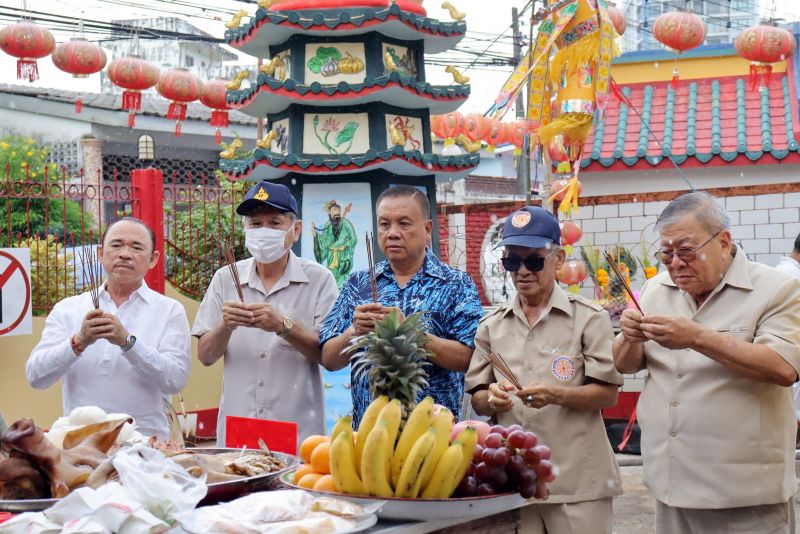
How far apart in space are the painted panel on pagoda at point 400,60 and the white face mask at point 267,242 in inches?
152

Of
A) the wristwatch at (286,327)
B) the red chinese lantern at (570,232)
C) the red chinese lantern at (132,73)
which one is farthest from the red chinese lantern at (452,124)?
the wristwatch at (286,327)

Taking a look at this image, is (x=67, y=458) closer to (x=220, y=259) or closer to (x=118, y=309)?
(x=118, y=309)

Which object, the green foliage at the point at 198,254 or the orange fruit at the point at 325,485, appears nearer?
the orange fruit at the point at 325,485

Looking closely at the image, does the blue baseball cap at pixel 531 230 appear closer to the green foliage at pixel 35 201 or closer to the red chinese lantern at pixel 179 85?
the red chinese lantern at pixel 179 85

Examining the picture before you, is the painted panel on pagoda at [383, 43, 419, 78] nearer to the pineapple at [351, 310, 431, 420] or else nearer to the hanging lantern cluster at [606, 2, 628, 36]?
the hanging lantern cluster at [606, 2, 628, 36]

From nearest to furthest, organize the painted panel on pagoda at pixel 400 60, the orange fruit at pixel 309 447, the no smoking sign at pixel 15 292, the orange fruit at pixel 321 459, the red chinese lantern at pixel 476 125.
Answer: the orange fruit at pixel 321 459 < the orange fruit at pixel 309 447 < the no smoking sign at pixel 15 292 < the painted panel on pagoda at pixel 400 60 < the red chinese lantern at pixel 476 125

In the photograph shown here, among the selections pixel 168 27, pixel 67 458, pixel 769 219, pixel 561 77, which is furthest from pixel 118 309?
pixel 168 27

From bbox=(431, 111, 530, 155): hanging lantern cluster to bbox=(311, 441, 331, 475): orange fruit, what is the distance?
12426mm

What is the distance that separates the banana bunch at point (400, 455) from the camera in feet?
7.09

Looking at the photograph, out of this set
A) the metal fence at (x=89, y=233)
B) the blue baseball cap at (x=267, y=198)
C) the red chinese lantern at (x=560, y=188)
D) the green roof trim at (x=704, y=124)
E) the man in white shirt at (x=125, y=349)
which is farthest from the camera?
the green roof trim at (x=704, y=124)

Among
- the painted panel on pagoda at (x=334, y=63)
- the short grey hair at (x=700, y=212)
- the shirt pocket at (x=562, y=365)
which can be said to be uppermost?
the painted panel on pagoda at (x=334, y=63)

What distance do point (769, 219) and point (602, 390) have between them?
6540 millimetres

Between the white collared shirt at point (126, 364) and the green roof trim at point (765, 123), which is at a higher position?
the green roof trim at point (765, 123)

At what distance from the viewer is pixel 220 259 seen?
29.3 feet
